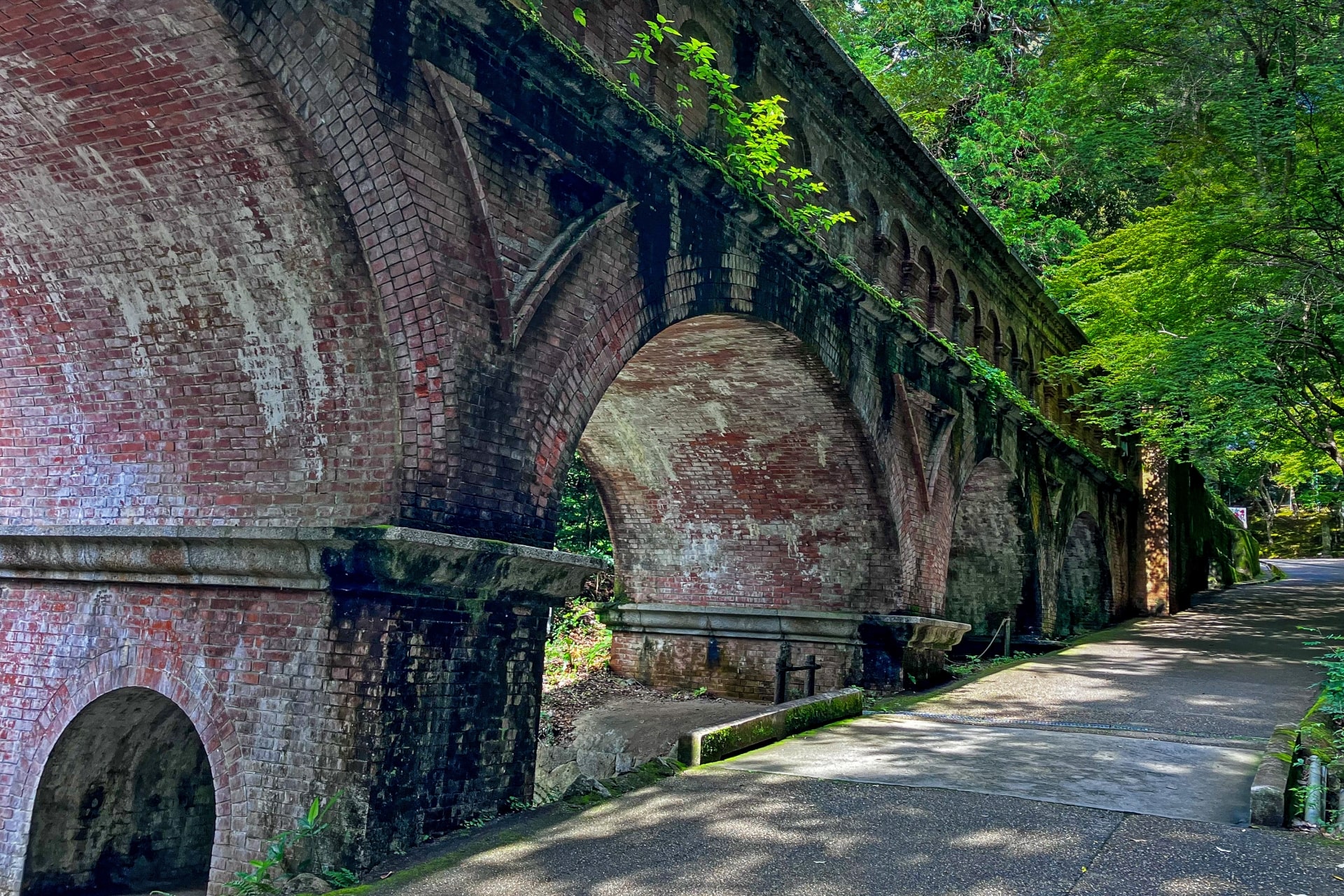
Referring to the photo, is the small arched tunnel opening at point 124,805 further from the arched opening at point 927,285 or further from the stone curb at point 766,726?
the arched opening at point 927,285

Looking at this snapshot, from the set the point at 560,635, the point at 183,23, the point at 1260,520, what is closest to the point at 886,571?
the point at 560,635

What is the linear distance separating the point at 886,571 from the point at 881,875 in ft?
22.1

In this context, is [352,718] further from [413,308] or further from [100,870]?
[100,870]

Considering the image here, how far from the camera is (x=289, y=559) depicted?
529 centimetres

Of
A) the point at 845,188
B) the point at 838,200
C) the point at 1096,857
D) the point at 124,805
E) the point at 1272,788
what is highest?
the point at 845,188

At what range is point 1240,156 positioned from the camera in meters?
11.2

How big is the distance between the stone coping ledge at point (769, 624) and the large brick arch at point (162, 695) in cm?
643

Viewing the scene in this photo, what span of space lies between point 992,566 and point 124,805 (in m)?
12.7

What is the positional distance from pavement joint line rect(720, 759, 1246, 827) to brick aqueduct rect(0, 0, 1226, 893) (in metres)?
1.39

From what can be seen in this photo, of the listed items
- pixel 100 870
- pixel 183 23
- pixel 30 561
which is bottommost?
pixel 100 870

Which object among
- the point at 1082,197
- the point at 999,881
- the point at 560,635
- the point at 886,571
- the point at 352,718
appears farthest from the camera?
the point at 1082,197

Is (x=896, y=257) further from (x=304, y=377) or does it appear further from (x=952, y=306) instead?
(x=304, y=377)

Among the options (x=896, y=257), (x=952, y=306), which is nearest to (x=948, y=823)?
(x=896, y=257)

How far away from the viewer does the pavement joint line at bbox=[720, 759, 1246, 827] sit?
524 cm
